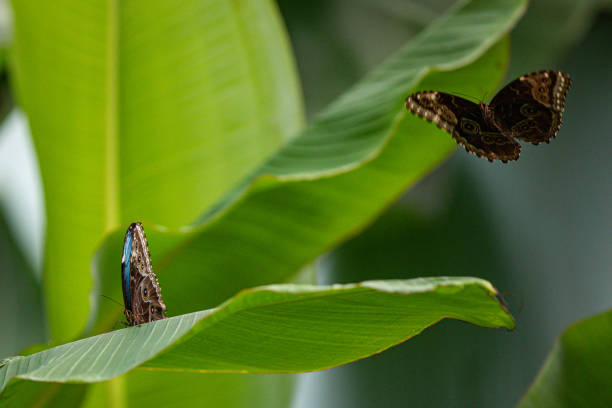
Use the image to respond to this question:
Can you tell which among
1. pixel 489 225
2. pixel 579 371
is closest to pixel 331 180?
pixel 579 371

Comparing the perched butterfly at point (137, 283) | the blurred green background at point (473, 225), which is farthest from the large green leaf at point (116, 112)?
the blurred green background at point (473, 225)

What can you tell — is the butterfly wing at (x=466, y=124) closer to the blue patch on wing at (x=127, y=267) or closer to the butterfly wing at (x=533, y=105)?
the butterfly wing at (x=533, y=105)

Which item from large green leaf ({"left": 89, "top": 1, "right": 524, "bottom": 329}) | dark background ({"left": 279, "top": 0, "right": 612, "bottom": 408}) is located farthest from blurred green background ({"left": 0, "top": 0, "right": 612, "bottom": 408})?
large green leaf ({"left": 89, "top": 1, "right": 524, "bottom": 329})

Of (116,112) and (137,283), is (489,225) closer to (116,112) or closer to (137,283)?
(116,112)

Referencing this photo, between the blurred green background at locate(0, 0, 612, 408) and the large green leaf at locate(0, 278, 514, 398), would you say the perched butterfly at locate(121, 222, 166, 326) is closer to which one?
the large green leaf at locate(0, 278, 514, 398)

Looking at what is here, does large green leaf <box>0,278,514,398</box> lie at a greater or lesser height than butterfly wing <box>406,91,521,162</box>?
lesser

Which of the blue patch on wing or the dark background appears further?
the dark background
